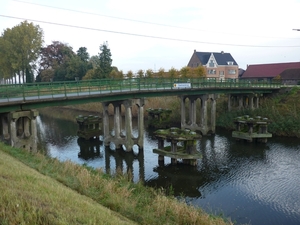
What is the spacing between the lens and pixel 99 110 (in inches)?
1794

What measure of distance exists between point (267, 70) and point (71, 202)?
63.4 m

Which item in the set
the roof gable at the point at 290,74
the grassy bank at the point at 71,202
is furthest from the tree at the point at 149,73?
the grassy bank at the point at 71,202

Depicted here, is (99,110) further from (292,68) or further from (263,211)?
(292,68)

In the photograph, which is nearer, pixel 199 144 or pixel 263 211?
pixel 263 211

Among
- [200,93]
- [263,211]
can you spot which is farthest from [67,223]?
[200,93]

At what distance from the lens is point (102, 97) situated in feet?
69.1

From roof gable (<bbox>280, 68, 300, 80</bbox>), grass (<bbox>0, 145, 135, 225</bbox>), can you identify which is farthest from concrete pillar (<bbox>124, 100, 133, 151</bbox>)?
roof gable (<bbox>280, 68, 300, 80</bbox>)

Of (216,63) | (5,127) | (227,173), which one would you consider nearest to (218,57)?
(216,63)

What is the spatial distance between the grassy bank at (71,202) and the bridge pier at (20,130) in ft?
10.3

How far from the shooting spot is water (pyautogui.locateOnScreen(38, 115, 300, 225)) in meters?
13.3

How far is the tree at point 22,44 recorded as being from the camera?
49.9 m

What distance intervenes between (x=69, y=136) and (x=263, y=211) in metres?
21.9

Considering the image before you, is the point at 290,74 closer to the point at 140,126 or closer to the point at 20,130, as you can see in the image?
the point at 140,126

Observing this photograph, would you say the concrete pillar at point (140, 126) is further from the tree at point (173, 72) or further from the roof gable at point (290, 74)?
the roof gable at point (290, 74)
